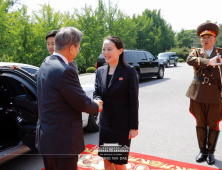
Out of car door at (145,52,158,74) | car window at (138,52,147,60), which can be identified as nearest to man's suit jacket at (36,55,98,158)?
car window at (138,52,147,60)

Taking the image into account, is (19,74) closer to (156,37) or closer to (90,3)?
(90,3)

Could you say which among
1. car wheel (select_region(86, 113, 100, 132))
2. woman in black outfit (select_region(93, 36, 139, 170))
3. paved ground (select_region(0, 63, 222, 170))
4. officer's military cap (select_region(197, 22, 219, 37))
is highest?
officer's military cap (select_region(197, 22, 219, 37))

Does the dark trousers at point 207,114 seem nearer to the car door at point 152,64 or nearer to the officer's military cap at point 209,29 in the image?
the officer's military cap at point 209,29

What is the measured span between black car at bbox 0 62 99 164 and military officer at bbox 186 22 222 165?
7.09 ft

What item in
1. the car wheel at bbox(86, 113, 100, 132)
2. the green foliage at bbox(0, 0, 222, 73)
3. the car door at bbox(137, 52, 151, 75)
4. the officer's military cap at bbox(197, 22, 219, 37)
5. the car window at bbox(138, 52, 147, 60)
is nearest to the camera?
the officer's military cap at bbox(197, 22, 219, 37)

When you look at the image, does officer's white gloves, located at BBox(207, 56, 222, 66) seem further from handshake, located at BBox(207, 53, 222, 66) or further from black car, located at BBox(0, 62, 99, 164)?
black car, located at BBox(0, 62, 99, 164)

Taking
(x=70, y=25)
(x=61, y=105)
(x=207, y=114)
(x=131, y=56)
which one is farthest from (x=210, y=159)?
(x=70, y=25)

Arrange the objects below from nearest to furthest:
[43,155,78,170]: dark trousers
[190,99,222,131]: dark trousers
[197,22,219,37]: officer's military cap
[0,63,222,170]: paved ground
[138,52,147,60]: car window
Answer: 1. [43,155,78,170]: dark trousers
2. [197,22,219,37]: officer's military cap
3. [190,99,222,131]: dark trousers
4. [0,63,222,170]: paved ground
5. [138,52,147,60]: car window

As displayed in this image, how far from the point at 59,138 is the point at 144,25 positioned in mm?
56753

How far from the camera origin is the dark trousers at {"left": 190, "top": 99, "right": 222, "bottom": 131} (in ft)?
11.5

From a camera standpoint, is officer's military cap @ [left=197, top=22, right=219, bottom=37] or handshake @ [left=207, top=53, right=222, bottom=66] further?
officer's military cap @ [left=197, top=22, right=219, bottom=37]

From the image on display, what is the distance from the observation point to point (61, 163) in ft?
6.53

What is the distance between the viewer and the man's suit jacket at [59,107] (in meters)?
1.87

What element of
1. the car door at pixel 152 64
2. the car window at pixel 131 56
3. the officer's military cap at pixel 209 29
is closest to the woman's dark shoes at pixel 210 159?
the officer's military cap at pixel 209 29
